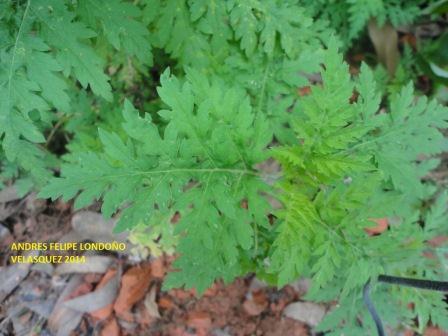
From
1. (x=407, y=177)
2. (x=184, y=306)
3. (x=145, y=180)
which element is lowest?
(x=184, y=306)

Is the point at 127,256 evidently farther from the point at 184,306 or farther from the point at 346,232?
the point at 346,232

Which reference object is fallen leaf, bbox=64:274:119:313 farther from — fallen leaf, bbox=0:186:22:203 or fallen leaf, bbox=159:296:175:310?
fallen leaf, bbox=0:186:22:203

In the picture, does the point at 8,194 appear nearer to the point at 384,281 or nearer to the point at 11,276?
the point at 11,276

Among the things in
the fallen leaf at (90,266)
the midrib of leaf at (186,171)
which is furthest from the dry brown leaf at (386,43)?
the fallen leaf at (90,266)

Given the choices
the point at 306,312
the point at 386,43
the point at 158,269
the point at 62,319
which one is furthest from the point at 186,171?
the point at 386,43

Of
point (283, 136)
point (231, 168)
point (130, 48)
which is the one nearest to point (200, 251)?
point (231, 168)

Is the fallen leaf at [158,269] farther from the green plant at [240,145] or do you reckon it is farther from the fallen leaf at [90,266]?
the green plant at [240,145]

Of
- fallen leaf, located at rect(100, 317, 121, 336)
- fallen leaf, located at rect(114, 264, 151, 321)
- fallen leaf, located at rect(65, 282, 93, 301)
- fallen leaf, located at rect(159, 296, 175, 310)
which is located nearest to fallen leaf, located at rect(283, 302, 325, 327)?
fallen leaf, located at rect(159, 296, 175, 310)
